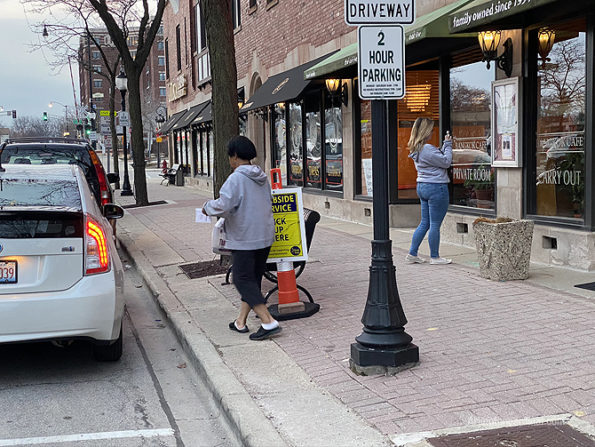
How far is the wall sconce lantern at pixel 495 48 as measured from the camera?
9.25 metres

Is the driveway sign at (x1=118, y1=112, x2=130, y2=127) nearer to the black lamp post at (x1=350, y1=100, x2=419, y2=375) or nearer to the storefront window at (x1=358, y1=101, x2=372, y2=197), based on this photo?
the storefront window at (x1=358, y1=101, x2=372, y2=197)

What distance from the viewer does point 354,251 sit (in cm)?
1063

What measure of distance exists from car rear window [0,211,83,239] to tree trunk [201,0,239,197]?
4351 millimetres

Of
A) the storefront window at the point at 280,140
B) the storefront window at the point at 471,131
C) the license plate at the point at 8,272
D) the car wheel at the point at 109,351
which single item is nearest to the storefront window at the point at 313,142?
the storefront window at the point at 280,140

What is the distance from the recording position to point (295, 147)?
18656mm

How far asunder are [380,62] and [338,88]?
9806 millimetres

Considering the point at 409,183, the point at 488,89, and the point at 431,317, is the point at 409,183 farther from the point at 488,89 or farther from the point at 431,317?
the point at 431,317

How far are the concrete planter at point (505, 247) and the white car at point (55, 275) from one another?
4218 mm

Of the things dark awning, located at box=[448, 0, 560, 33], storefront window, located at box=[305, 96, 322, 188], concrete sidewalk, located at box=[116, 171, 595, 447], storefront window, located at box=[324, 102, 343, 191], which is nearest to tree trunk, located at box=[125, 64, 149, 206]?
storefront window, located at box=[305, 96, 322, 188]

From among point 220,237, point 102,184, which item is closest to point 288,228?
point 220,237

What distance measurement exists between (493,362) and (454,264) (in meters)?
4.12

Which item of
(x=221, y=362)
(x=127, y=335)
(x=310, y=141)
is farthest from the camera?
(x=310, y=141)

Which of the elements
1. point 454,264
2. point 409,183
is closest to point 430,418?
point 454,264

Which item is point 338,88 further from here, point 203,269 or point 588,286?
point 588,286
